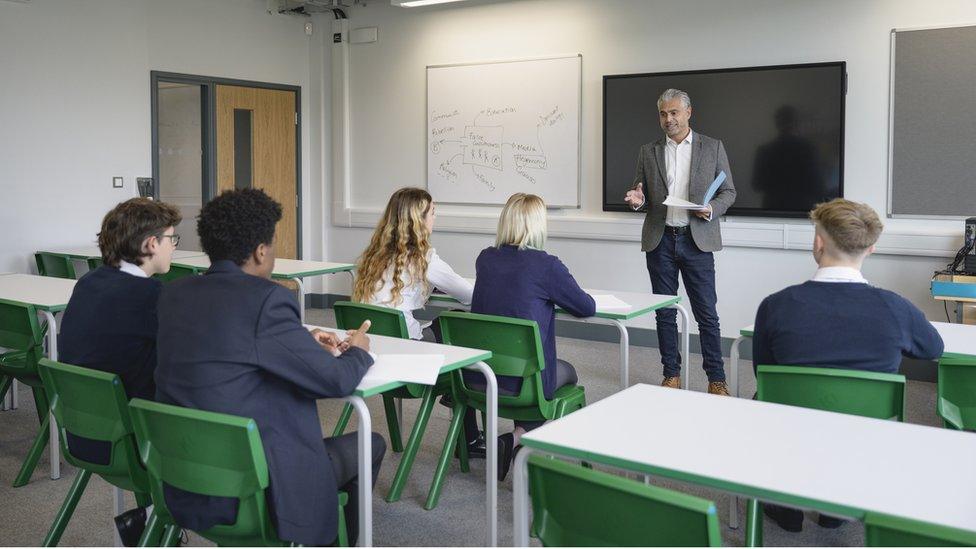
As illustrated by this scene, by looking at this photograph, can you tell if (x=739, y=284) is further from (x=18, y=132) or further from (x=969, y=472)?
(x=18, y=132)

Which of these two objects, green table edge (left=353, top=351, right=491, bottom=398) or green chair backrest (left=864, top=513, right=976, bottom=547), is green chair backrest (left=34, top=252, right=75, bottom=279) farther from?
green chair backrest (left=864, top=513, right=976, bottom=547)

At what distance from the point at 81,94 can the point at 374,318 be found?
391 centimetres

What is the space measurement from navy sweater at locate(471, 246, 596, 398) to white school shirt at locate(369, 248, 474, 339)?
471mm

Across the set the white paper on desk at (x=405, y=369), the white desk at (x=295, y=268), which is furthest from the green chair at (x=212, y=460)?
the white desk at (x=295, y=268)

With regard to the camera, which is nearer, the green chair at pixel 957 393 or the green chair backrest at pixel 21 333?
the green chair at pixel 957 393

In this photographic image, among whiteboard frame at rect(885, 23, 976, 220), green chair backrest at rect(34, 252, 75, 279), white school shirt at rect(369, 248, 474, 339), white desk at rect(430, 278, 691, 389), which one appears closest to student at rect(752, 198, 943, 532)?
white desk at rect(430, 278, 691, 389)

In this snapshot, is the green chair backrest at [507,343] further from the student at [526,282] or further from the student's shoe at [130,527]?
the student's shoe at [130,527]

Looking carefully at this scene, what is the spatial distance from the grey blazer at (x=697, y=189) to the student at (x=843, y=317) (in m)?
2.19

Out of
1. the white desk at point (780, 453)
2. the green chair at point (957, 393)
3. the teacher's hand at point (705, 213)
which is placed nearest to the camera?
the white desk at point (780, 453)

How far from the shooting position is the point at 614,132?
21.5 feet

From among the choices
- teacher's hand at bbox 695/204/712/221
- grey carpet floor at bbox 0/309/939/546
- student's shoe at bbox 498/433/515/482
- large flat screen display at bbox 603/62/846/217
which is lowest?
grey carpet floor at bbox 0/309/939/546

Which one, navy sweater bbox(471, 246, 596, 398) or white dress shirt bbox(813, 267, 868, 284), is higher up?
white dress shirt bbox(813, 267, 868, 284)

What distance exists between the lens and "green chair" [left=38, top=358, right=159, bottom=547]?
2.42m

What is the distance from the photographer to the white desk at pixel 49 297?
3.77 metres
